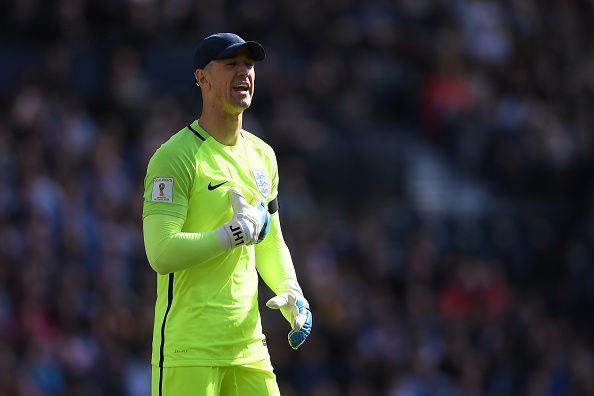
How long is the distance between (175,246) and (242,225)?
12.4 inches

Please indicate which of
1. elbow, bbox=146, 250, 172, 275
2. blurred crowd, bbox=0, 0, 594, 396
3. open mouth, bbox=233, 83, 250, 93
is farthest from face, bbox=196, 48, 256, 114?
blurred crowd, bbox=0, 0, 594, 396

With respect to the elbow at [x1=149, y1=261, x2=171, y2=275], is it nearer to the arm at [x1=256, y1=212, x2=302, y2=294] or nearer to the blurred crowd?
the arm at [x1=256, y1=212, x2=302, y2=294]

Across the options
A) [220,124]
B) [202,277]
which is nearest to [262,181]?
[220,124]

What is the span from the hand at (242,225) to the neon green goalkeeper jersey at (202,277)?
17 cm

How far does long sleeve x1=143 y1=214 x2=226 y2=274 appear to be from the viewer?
582 centimetres

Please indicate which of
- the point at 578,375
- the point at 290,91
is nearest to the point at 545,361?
the point at 578,375

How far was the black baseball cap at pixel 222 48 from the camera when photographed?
6.11 meters

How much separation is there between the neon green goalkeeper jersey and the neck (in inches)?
1.5

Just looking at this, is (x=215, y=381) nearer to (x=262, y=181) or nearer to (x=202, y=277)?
(x=202, y=277)

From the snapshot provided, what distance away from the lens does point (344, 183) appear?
609 inches

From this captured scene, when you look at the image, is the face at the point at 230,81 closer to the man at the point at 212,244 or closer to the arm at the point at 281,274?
the man at the point at 212,244

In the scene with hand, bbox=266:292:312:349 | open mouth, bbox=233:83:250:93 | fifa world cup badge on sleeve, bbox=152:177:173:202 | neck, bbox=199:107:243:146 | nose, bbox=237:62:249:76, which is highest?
nose, bbox=237:62:249:76

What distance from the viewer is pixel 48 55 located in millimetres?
15000

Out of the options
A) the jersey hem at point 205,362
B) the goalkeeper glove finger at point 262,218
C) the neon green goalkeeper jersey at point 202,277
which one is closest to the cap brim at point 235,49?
the neon green goalkeeper jersey at point 202,277
